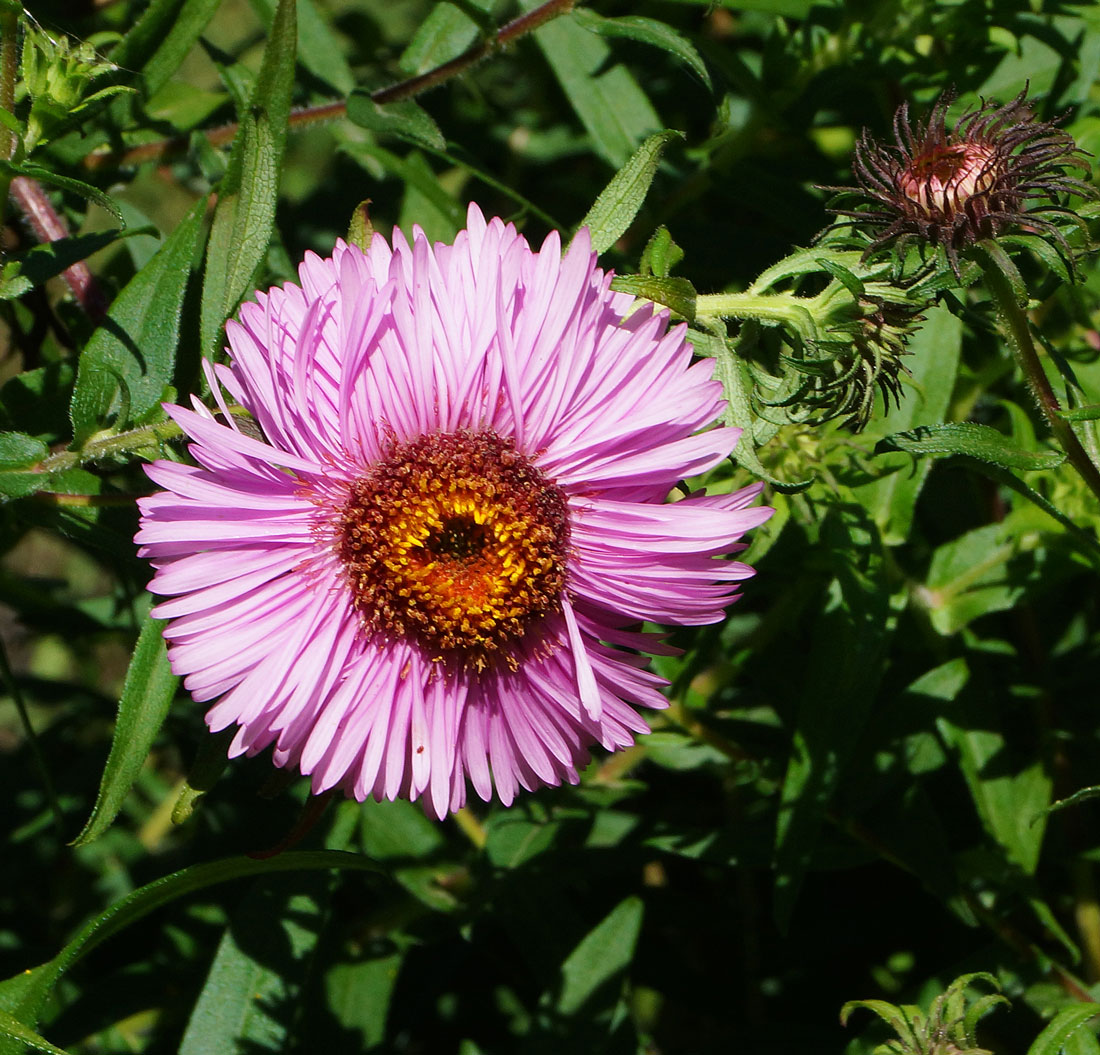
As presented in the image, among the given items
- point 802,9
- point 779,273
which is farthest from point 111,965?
point 802,9

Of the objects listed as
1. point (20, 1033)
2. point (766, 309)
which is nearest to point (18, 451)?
point (20, 1033)

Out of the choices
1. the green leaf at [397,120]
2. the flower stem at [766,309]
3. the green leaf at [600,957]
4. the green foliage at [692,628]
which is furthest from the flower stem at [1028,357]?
the green leaf at [600,957]

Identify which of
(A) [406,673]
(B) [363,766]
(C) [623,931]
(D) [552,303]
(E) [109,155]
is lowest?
(C) [623,931]

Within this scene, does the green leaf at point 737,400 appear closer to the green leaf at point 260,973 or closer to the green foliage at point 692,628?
the green foliage at point 692,628

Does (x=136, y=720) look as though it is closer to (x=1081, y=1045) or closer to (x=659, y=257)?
(x=659, y=257)

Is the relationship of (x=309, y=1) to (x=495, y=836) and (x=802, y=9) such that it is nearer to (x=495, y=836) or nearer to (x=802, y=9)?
(x=802, y=9)

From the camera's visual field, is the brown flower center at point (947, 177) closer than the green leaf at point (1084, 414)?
Yes
